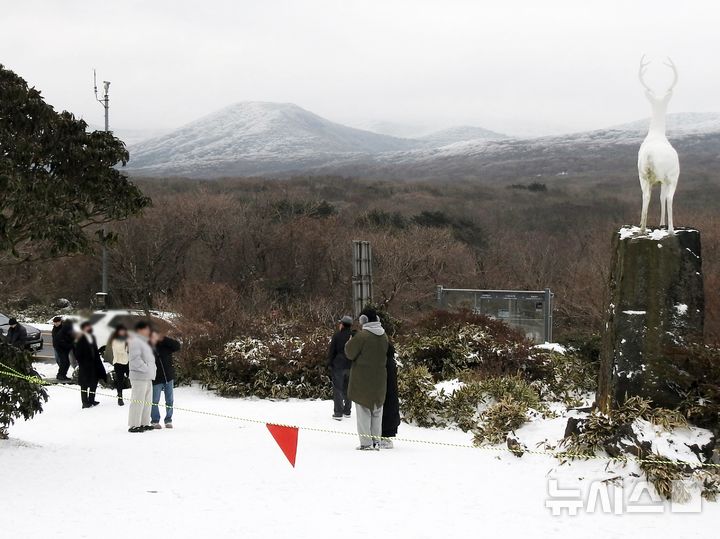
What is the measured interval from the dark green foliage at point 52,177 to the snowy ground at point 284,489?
2.50 m

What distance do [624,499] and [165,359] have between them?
6613 millimetres

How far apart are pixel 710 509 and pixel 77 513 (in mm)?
5629

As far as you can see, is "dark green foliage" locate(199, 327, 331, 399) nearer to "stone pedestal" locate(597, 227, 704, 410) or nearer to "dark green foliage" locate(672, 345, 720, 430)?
"stone pedestal" locate(597, 227, 704, 410)

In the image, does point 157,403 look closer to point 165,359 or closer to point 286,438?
point 165,359

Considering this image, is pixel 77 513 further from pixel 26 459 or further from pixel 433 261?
pixel 433 261

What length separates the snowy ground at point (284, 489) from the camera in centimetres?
659

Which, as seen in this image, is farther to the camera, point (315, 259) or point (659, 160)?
point (315, 259)

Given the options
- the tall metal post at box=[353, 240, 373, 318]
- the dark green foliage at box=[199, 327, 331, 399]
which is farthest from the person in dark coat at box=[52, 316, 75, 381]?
the tall metal post at box=[353, 240, 373, 318]

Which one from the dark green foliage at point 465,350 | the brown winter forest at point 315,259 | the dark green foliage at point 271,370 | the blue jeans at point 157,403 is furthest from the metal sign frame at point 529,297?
the blue jeans at point 157,403

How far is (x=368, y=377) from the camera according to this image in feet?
31.0

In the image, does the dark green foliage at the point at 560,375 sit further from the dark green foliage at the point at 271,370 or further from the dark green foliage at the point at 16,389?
the dark green foliage at the point at 16,389

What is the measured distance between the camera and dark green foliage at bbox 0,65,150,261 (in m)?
8.30

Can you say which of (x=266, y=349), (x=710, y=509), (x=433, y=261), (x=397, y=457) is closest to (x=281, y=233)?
(x=433, y=261)

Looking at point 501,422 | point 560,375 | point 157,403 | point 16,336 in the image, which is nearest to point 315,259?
point 16,336
